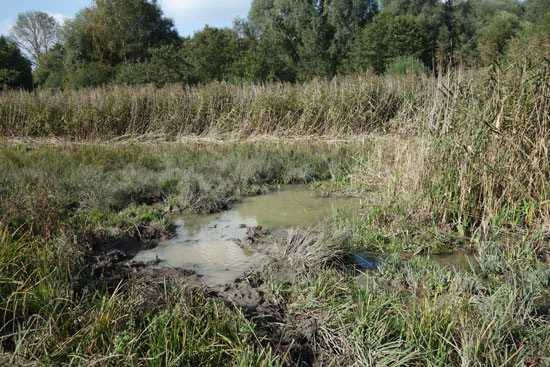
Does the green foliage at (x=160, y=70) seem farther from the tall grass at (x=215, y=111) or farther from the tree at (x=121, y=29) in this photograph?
the tall grass at (x=215, y=111)

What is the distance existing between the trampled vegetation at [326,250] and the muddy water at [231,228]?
26 cm

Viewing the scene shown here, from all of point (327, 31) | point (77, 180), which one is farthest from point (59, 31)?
point (77, 180)

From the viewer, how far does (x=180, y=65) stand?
28859mm

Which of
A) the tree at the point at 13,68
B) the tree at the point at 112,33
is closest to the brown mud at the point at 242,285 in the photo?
the tree at the point at 112,33

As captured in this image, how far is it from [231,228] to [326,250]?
1.81m

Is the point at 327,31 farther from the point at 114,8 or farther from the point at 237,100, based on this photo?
the point at 237,100

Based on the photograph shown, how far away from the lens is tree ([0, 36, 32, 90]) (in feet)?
116

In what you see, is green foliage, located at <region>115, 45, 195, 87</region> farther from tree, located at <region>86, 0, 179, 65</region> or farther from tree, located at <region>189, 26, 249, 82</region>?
tree, located at <region>86, 0, 179, 65</region>

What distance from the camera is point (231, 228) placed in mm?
5035

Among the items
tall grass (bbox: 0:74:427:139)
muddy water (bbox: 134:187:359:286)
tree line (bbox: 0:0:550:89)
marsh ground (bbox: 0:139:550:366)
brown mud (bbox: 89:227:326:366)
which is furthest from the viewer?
tree line (bbox: 0:0:550:89)

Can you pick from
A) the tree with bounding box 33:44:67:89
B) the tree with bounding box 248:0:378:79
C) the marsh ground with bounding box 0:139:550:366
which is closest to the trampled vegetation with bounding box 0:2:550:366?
the marsh ground with bounding box 0:139:550:366

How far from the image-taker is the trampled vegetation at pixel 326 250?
87.6 inches

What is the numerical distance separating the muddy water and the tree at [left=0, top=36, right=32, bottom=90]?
36942 millimetres

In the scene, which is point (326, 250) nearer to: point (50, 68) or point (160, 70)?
point (160, 70)
